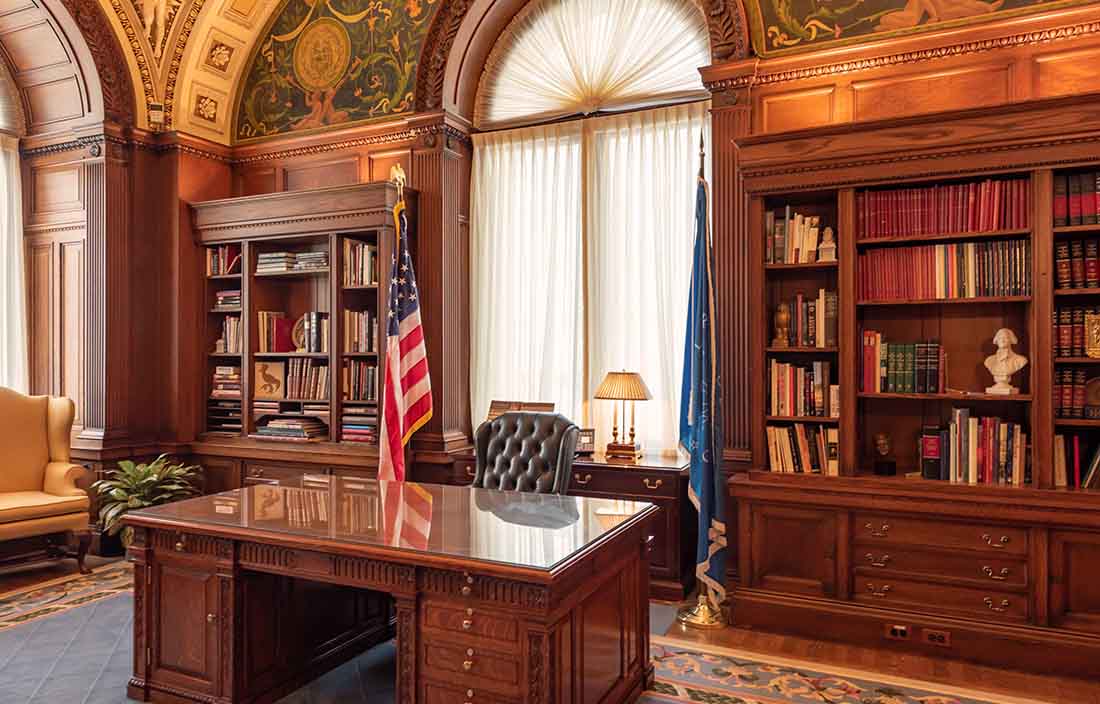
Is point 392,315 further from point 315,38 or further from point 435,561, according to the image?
point 435,561

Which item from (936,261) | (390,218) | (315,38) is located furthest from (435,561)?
(315,38)

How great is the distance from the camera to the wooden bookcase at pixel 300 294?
209 inches

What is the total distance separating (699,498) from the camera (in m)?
4.16

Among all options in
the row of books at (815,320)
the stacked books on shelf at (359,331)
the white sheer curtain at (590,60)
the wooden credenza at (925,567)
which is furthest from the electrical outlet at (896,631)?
the stacked books on shelf at (359,331)

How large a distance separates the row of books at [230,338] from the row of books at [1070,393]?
16.5ft

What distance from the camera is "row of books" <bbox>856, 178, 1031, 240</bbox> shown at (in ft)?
11.8

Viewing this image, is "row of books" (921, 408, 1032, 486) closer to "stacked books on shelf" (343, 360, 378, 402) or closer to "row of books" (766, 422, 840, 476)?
"row of books" (766, 422, 840, 476)

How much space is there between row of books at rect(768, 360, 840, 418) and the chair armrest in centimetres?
428

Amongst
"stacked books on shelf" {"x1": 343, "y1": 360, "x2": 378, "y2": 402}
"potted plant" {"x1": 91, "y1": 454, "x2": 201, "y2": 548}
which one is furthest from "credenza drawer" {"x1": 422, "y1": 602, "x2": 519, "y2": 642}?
"potted plant" {"x1": 91, "y1": 454, "x2": 201, "y2": 548}

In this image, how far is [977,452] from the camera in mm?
3672

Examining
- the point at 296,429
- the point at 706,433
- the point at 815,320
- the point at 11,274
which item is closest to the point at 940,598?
the point at 706,433

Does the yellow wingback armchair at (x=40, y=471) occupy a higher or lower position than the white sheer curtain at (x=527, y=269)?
lower

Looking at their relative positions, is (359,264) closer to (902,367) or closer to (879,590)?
(902,367)

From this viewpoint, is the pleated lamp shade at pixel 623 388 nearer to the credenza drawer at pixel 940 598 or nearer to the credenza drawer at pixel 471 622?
the credenza drawer at pixel 940 598
